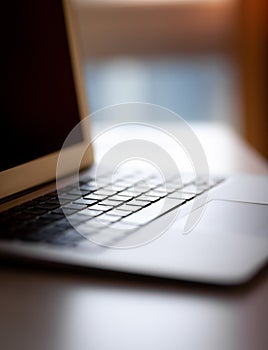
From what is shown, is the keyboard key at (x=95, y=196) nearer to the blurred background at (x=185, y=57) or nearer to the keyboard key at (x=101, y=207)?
the keyboard key at (x=101, y=207)

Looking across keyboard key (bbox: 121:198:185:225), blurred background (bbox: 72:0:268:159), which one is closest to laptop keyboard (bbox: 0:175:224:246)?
keyboard key (bbox: 121:198:185:225)

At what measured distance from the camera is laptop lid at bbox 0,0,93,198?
80cm

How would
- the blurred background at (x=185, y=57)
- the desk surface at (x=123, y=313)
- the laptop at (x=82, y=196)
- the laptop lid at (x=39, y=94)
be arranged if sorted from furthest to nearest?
the blurred background at (x=185, y=57), the laptop lid at (x=39, y=94), the laptop at (x=82, y=196), the desk surface at (x=123, y=313)

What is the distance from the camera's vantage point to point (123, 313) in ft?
1.55

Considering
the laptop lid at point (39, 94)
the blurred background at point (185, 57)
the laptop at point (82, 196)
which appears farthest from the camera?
the blurred background at point (185, 57)

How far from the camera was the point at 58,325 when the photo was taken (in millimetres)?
460

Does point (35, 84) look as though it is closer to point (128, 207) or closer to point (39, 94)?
point (39, 94)

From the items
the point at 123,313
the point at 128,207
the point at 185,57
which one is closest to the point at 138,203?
the point at 128,207

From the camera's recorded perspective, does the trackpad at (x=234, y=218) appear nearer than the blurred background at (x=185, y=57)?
Yes

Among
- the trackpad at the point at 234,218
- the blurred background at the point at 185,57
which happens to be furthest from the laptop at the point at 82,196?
the blurred background at the point at 185,57

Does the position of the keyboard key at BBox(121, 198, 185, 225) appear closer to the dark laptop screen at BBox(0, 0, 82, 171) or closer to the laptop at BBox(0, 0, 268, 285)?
the laptop at BBox(0, 0, 268, 285)

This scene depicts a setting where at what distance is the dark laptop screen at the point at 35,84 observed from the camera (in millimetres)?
805

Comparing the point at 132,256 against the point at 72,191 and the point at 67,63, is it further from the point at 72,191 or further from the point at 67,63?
the point at 67,63

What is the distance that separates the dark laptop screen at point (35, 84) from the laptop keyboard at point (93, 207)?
9 cm
